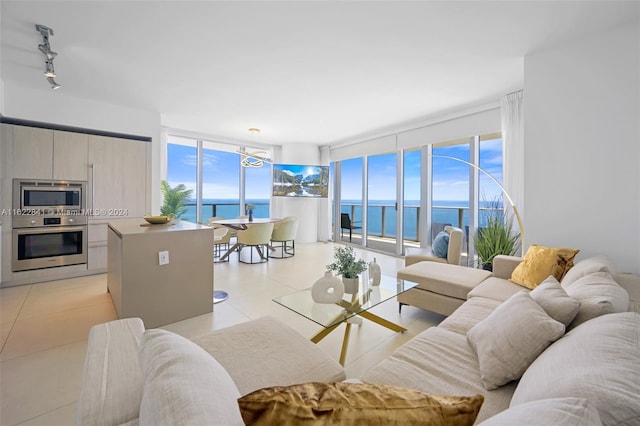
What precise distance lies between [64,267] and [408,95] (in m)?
5.55

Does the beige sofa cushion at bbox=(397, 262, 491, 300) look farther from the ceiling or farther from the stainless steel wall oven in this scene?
the stainless steel wall oven

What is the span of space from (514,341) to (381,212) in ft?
22.1

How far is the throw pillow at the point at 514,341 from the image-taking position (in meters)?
1.11

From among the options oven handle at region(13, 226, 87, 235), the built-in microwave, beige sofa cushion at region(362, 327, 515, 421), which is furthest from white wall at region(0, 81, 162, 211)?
beige sofa cushion at region(362, 327, 515, 421)

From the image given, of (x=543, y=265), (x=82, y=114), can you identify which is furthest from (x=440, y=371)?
(x=82, y=114)

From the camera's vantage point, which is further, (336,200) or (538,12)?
(336,200)

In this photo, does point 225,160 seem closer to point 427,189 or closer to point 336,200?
point 336,200

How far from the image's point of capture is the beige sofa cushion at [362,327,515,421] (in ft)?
3.62

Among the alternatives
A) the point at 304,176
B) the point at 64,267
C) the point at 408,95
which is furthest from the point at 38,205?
the point at 408,95

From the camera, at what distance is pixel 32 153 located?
363 centimetres

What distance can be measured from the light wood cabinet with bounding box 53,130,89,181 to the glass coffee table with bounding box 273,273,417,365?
393cm

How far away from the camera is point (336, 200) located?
25.0 ft

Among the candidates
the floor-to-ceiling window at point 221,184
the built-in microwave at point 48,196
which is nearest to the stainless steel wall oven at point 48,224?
the built-in microwave at point 48,196

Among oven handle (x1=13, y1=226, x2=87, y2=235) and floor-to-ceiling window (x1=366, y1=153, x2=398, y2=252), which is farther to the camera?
floor-to-ceiling window (x1=366, y1=153, x2=398, y2=252)
